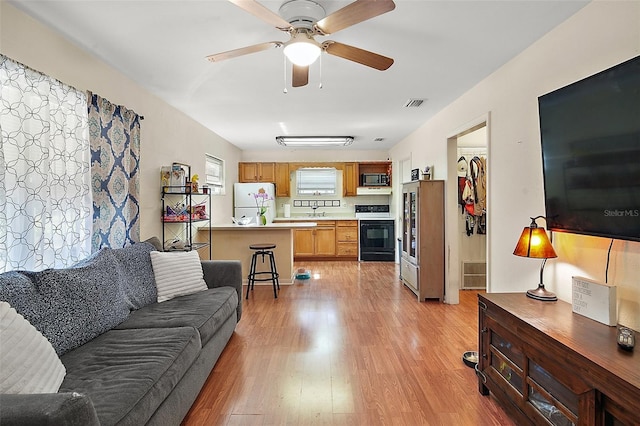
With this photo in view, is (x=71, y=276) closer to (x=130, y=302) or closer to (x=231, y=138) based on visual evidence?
(x=130, y=302)

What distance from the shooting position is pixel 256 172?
6.93 metres

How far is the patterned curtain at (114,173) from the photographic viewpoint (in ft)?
8.22

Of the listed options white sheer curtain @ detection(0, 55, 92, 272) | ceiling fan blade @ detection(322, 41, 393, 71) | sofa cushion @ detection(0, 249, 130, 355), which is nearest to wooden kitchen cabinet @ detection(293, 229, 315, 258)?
white sheer curtain @ detection(0, 55, 92, 272)

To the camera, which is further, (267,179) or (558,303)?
(267,179)

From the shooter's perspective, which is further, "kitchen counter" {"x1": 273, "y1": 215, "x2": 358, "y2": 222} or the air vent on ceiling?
"kitchen counter" {"x1": 273, "y1": 215, "x2": 358, "y2": 222}

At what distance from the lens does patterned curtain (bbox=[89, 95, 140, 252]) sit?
2.51 metres

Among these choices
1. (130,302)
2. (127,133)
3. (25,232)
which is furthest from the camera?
(127,133)

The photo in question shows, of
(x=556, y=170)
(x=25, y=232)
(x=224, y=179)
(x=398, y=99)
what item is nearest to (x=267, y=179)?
(x=224, y=179)

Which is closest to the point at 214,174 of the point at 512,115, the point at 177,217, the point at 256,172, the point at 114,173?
the point at 256,172

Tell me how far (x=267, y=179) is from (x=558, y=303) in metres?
5.79

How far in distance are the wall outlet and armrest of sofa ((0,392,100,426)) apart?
7.17ft

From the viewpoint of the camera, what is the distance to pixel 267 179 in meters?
6.96

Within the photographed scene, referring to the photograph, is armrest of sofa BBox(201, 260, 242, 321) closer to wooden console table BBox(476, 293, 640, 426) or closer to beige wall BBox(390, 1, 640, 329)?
wooden console table BBox(476, 293, 640, 426)

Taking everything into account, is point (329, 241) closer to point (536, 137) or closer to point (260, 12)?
point (536, 137)
